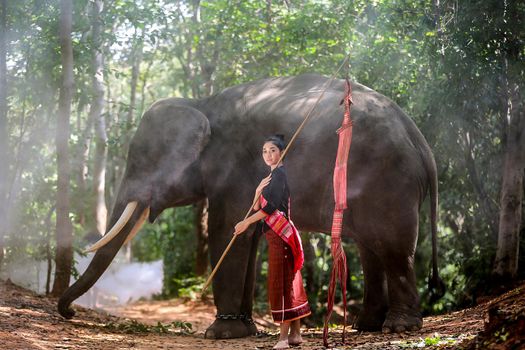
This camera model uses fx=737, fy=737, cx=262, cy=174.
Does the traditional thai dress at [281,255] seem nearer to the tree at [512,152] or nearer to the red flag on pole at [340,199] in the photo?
the red flag on pole at [340,199]

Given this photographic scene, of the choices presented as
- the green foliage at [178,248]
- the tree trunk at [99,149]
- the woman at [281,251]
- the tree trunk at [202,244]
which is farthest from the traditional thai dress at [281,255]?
the green foliage at [178,248]

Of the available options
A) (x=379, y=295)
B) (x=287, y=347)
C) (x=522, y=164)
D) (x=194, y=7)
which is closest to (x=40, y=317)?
(x=287, y=347)

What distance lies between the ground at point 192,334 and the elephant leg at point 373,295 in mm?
181

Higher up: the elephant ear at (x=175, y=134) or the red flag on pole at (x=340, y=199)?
the elephant ear at (x=175, y=134)

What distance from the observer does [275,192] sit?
627 cm

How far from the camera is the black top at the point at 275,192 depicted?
6.25m

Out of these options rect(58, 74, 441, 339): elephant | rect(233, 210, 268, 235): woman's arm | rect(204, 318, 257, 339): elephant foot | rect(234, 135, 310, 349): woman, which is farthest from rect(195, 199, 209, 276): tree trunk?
rect(233, 210, 268, 235): woman's arm

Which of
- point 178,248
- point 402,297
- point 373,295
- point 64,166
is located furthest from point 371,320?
point 178,248

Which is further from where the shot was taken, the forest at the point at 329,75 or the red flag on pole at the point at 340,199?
the forest at the point at 329,75

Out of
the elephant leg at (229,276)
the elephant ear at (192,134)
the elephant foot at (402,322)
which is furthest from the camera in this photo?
the elephant ear at (192,134)

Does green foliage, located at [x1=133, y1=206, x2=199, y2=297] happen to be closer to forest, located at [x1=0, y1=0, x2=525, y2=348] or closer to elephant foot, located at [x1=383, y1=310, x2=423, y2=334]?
forest, located at [x1=0, y1=0, x2=525, y2=348]

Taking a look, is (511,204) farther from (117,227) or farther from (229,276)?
(117,227)

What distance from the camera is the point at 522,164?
31.1ft

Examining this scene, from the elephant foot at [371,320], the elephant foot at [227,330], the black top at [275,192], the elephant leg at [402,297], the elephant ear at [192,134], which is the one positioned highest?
the elephant ear at [192,134]
